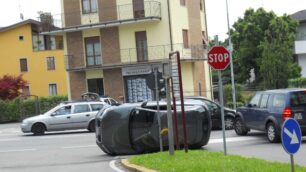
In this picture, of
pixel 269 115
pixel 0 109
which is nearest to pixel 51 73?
pixel 0 109

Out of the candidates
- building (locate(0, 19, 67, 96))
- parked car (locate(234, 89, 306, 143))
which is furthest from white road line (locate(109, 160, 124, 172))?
building (locate(0, 19, 67, 96))

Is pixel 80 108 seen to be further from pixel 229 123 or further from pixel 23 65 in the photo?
pixel 23 65

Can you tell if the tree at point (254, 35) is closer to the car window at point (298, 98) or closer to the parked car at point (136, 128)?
the car window at point (298, 98)

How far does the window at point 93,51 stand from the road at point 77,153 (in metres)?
18.7

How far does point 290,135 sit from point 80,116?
21832 millimetres

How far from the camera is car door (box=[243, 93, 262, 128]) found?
20.4 metres

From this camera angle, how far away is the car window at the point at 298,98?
18531mm

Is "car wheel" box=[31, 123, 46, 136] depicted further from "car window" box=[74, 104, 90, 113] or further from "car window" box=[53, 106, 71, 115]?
"car window" box=[74, 104, 90, 113]

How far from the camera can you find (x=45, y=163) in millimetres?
17125

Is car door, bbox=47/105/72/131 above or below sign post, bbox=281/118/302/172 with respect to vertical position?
below

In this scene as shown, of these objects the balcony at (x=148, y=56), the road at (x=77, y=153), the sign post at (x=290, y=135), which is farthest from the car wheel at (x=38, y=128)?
the sign post at (x=290, y=135)

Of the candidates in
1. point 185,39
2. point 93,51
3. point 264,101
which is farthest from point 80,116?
point 185,39

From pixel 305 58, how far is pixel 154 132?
162ft

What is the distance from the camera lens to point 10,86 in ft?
175
